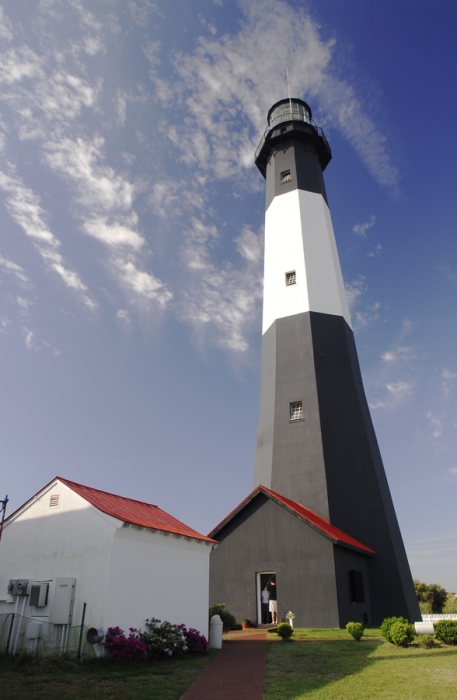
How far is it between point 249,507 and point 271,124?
83.9ft

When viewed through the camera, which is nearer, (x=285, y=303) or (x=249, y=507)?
(x=249, y=507)

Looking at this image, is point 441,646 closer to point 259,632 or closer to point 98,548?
point 259,632

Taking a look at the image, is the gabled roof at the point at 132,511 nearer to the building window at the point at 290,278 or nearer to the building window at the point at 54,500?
the building window at the point at 54,500

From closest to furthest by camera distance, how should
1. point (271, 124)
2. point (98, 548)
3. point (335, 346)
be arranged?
point (98, 548), point (335, 346), point (271, 124)

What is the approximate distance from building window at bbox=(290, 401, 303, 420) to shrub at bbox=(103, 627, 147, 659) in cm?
1337

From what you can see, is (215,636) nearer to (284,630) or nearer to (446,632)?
(284,630)

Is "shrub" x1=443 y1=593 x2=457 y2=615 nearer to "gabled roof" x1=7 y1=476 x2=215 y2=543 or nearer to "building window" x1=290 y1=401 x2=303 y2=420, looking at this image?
"building window" x1=290 y1=401 x2=303 y2=420

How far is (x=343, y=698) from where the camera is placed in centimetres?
775

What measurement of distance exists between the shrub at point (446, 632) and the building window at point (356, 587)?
4.96 meters

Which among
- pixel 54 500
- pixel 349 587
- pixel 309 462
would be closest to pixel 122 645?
pixel 54 500

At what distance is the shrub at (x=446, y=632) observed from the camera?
13148mm

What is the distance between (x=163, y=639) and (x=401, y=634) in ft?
20.0

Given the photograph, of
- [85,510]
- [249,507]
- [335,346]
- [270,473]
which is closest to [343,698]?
[85,510]

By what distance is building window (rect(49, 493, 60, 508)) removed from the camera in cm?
1295
